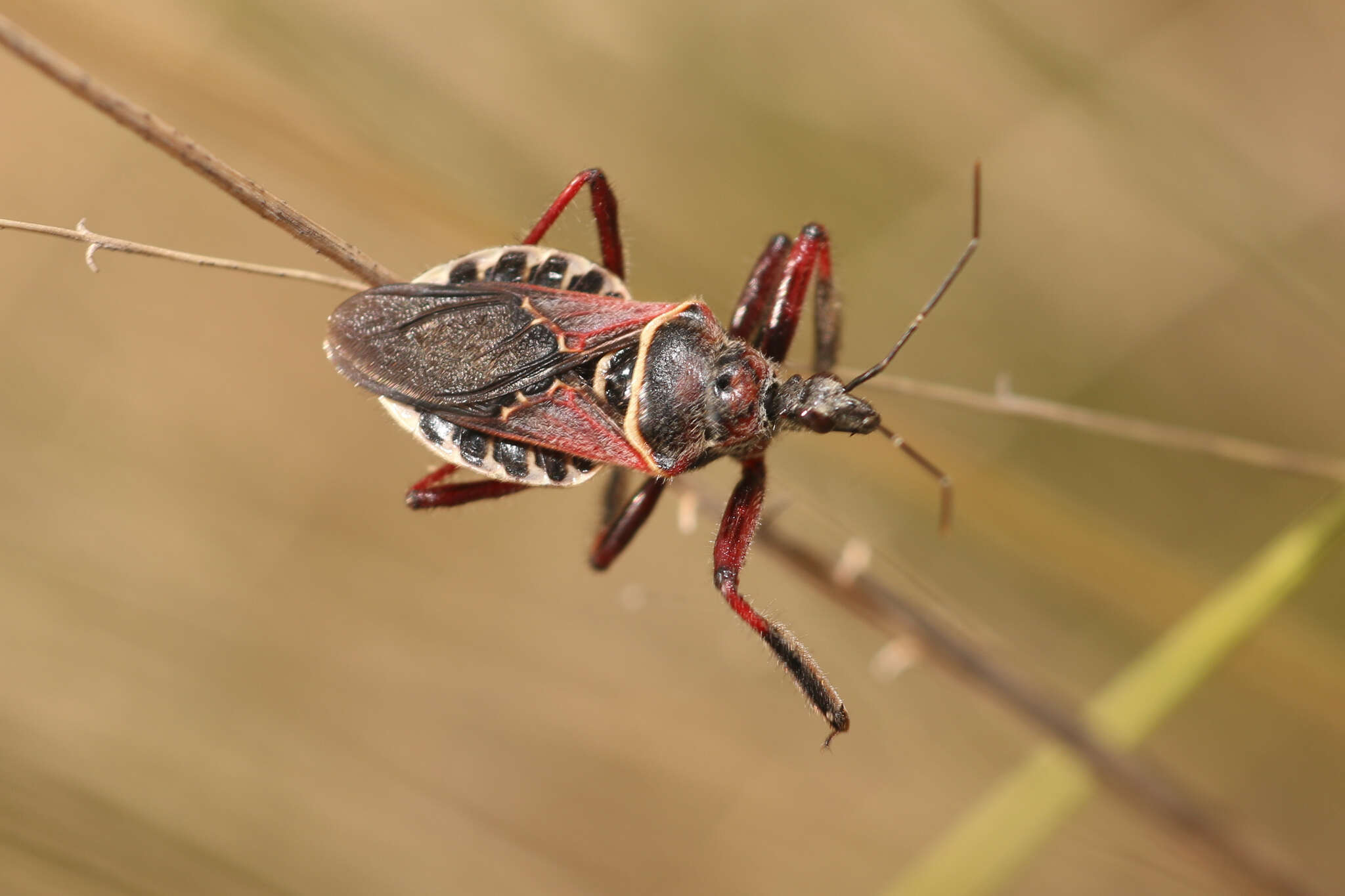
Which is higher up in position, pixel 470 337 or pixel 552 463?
pixel 470 337

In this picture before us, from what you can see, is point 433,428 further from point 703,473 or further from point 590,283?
point 703,473

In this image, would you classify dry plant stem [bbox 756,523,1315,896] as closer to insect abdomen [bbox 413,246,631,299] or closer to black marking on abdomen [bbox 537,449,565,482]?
black marking on abdomen [bbox 537,449,565,482]

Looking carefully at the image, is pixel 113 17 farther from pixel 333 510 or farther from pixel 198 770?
pixel 198 770

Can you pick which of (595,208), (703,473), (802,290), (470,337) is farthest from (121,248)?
(703,473)

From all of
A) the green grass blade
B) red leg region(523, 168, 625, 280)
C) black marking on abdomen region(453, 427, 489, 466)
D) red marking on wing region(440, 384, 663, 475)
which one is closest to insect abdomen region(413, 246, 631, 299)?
red leg region(523, 168, 625, 280)

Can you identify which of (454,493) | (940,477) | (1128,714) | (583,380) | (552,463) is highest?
(940,477)

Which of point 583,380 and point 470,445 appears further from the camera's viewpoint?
point 583,380
